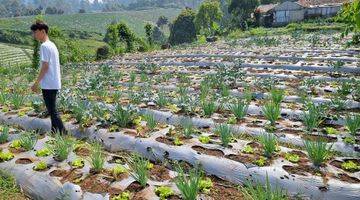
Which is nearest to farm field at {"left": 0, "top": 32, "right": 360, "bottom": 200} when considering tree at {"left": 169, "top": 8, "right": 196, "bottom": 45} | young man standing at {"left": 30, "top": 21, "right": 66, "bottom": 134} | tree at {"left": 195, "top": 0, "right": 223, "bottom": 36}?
young man standing at {"left": 30, "top": 21, "right": 66, "bottom": 134}

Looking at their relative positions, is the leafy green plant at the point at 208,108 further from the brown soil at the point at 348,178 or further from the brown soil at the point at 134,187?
the brown soil at the point at 348,178

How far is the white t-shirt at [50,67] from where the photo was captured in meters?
5.52

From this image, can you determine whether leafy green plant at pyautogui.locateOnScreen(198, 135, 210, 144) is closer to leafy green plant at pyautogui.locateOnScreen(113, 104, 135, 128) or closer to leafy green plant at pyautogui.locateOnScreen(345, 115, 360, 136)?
leafy green plant at pyautogui.locateOnScreen(113, 104, 135, 128)

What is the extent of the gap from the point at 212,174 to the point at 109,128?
2134mm

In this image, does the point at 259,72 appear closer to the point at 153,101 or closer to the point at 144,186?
the point at 153,101

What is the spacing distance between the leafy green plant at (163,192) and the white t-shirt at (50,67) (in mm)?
2610

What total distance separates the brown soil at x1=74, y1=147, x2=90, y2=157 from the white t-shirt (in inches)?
40.8

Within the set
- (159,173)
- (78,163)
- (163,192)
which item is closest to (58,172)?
(78,163)

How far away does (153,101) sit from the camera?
7492mm

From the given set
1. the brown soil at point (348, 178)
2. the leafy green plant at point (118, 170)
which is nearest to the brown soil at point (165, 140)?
the leafy green plant at point (118, 170)

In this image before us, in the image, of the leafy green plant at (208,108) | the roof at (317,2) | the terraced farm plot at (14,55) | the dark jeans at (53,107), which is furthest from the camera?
the terraced farm plot at (14,55)

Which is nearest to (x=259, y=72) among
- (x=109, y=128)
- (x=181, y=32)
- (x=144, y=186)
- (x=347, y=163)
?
(x=109, y=128)

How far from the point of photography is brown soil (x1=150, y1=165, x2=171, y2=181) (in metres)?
4.32

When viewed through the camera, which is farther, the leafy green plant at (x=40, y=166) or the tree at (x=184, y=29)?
the tree at (x=184, y=29)
